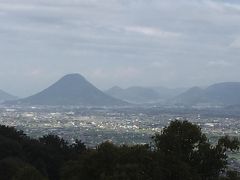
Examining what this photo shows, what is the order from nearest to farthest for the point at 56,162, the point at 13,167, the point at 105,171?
the point at 105,171, the point at 13,167, the point at 56,162

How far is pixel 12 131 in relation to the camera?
Result: 1486 inches

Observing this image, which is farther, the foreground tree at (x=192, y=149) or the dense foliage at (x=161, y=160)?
the foreground tree at (x=192, y=149)

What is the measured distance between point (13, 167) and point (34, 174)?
8.75 meters

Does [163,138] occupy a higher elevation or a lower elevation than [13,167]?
higher

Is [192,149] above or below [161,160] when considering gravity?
above

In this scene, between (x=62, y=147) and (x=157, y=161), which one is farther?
(x=62, y=147)

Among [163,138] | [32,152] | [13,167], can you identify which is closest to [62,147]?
[32,152]

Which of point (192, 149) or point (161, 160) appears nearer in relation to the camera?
point (161, 160)

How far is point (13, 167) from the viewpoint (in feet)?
80.7

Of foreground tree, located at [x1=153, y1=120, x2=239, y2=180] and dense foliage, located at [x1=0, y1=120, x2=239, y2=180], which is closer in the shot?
dense foliage, located at [x1=0, y1=120, x2=239, y2=180]

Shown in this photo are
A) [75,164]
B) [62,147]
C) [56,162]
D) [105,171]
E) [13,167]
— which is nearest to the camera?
[105,171]

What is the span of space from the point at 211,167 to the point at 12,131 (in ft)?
72.0

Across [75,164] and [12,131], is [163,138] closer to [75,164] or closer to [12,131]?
[75,164]

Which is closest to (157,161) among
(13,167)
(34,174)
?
(34,174)
